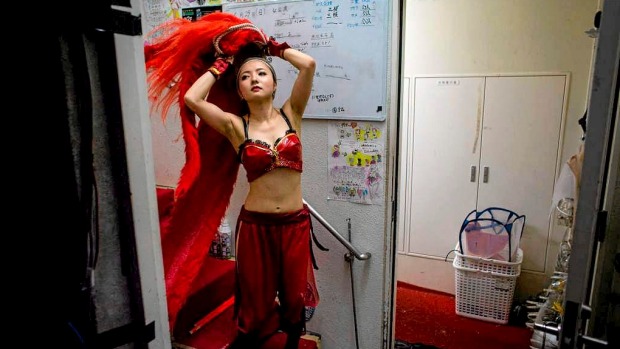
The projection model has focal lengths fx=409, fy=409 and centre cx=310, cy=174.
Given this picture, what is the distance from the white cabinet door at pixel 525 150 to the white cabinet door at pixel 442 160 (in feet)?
0.28

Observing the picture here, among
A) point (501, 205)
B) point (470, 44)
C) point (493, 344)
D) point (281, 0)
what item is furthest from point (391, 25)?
point (493, 344)

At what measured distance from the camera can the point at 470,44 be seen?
2.88 m

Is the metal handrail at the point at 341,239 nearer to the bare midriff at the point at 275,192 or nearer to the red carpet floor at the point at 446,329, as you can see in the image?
the bare midriff at the point at 275,192

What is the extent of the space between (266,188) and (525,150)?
209cm

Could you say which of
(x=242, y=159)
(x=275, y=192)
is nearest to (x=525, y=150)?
(x=275, y=192)

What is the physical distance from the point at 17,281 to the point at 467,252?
2797 millimetres

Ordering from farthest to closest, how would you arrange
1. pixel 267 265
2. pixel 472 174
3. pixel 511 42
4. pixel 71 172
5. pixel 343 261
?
pixel 472 174
pixel 511 42
pixel 343 261
pixel 267 265
pixel 71 172

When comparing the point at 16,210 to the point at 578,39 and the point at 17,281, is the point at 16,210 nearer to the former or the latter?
the point at 17,281

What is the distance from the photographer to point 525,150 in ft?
9.32

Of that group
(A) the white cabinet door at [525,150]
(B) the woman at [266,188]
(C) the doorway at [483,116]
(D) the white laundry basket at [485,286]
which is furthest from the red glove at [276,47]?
Answer: (D) the white laundry basket at [485,286]

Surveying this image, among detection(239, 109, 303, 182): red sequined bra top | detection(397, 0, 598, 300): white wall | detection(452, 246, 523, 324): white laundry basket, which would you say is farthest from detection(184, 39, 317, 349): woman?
detection(452, 246, 523, 324): white laundry basket

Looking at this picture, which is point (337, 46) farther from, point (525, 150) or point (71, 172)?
point (525, 150)

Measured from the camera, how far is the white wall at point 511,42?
262 cm

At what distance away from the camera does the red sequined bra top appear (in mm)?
1537
